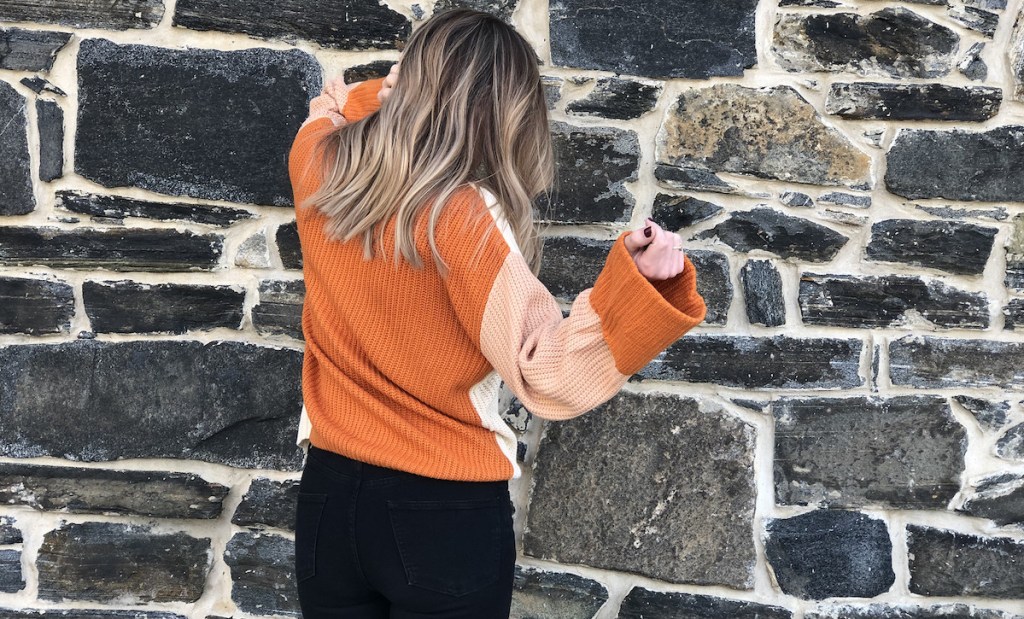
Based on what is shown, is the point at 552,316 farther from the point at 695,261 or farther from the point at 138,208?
the point at 138,208

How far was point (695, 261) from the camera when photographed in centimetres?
211

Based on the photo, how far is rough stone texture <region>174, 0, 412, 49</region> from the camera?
82.2 inches

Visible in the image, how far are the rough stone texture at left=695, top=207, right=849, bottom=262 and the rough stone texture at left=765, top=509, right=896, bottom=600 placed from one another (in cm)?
64

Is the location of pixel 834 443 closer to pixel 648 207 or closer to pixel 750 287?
pixel 750 287

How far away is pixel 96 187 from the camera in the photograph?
2.14m

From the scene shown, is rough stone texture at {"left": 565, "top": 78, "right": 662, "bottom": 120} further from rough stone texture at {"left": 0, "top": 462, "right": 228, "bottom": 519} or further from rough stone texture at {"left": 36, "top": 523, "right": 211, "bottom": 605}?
rough stone texture at {"left": 36, "top": 523, "right": 211, "bottom": 605}

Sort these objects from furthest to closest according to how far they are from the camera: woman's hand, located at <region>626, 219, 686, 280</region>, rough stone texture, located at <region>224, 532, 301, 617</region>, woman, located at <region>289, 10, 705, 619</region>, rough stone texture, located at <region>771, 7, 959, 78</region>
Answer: rough stone texture, located at <region>224, 532, 301, 617</region>, rough stone texture, located at <region>771, 7, 959, 78</region>, woman, located at <region>289, 10, 705, 619</region>, woman's hand, located at <region>626, 219, 686, 280</region>

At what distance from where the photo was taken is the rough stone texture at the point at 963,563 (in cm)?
212

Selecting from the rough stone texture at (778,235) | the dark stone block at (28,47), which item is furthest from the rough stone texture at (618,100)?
the dark stone block at (28,47)

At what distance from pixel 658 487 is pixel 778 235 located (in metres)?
0.67

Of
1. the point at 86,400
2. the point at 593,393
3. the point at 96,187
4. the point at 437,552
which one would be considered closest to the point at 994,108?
the point at 593,393

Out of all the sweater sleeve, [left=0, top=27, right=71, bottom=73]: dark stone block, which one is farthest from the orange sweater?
[left=0, top=27, right=71, bottom=73]: dark stone block

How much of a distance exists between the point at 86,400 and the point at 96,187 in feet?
1.75

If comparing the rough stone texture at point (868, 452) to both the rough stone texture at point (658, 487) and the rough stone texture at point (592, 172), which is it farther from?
the rough stone texture at point (592, 172)
